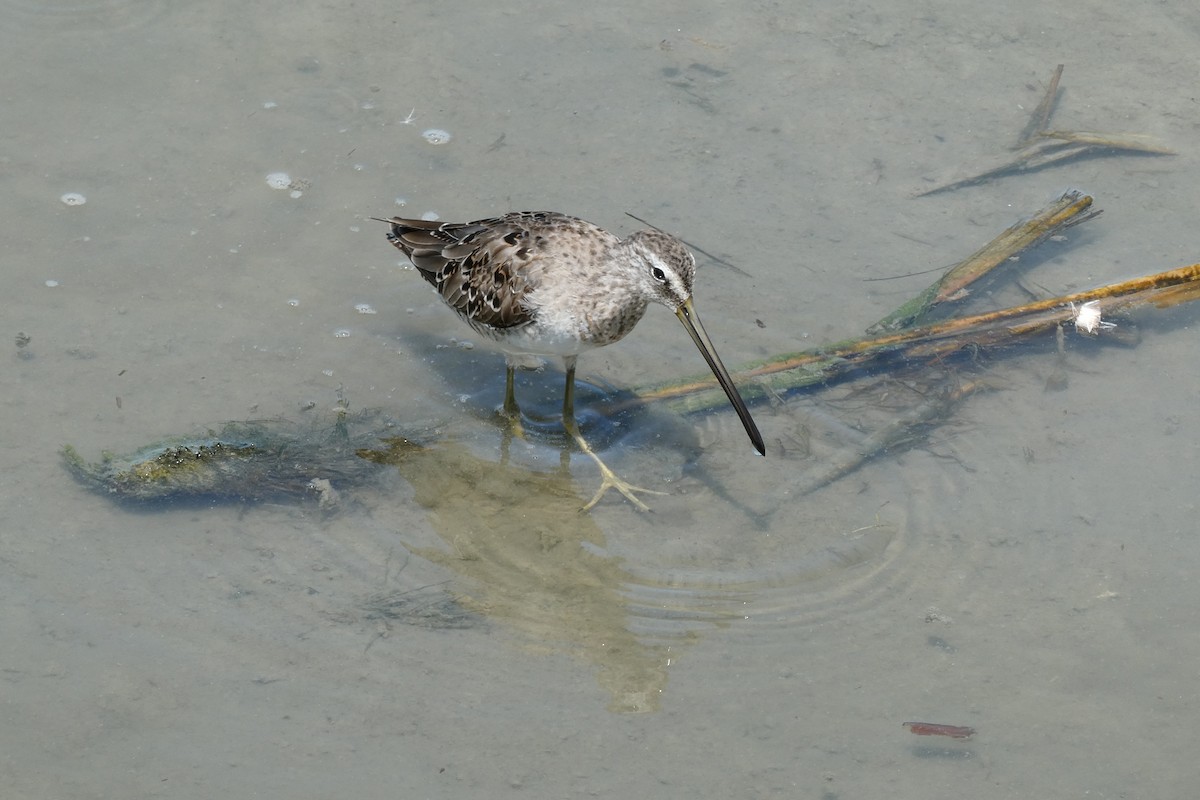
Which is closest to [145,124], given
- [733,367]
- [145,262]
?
[145,262]

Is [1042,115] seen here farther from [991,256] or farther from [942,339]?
[942,339]

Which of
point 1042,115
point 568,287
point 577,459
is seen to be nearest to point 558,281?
point 568,287

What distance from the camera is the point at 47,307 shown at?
6258 millimetres

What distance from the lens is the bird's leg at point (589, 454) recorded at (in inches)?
224

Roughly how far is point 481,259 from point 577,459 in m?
1.01

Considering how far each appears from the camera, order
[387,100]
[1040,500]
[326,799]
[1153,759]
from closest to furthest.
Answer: [326,799] < [1153,759] < [1040,500] < [387,100]

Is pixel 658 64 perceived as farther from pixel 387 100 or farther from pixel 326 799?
pixel 326 799

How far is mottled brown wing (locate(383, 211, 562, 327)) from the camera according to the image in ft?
18.4

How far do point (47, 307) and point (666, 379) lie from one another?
3019 millimetres

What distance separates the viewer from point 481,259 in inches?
229

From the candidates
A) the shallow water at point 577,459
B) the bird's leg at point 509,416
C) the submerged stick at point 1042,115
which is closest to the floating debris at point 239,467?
the shallow water at point 577,459

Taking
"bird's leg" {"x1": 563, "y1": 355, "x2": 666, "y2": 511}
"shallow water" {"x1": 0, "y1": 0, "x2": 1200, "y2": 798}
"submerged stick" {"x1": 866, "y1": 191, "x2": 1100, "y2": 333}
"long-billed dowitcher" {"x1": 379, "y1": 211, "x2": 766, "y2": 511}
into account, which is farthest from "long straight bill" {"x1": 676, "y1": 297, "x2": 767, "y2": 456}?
Result: "submerged stick" {"x1": 866, "y1": 191, "x2": 1100, "y2": 333}

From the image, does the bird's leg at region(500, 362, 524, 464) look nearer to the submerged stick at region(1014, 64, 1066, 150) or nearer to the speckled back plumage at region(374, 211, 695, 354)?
the speckled back plumage at region(374, 211, 695, 354)

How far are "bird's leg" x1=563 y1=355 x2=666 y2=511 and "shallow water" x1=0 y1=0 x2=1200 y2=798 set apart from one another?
8cm
